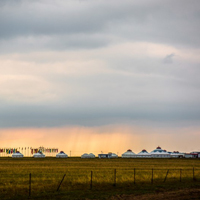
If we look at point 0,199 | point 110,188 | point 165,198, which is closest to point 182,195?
point 165,198

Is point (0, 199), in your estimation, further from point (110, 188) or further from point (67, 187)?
point (110, 188)

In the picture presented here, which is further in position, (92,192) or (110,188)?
(110,188)

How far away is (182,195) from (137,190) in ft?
21.3

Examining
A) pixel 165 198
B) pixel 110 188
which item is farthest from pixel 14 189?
pixel 165 198

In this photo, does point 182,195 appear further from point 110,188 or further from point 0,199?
point 0,199

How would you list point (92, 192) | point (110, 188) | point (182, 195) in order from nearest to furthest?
point (182, 195) → point (92, 192) → point (110, 188)

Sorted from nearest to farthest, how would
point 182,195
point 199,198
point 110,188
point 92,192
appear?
point 199,198 < point 182,195 < point 92,192 < point 110,188

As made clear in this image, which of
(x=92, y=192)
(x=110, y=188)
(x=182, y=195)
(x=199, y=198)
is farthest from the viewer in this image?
(x=110, y=188)

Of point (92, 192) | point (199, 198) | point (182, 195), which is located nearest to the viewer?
point (199, 198)

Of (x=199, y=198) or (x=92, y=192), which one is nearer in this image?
(x=199, y=198)

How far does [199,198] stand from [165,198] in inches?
107

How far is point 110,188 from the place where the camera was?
41750mm

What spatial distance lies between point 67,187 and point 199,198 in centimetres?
1494

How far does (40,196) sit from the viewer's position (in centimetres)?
3500
